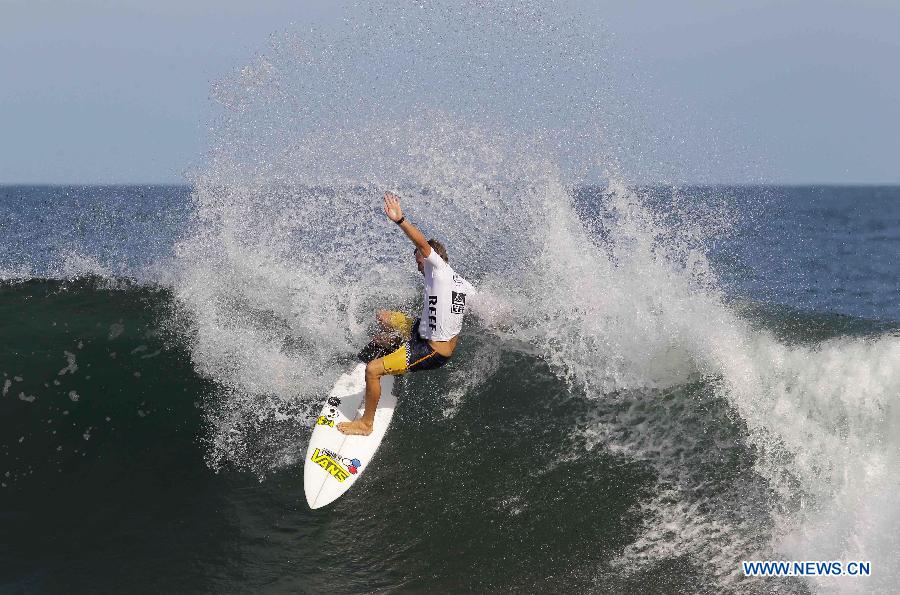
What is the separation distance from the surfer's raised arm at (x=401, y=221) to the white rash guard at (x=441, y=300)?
0.35 feet

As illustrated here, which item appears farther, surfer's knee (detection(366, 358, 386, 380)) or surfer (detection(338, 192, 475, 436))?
surfer's knee (detection(366, 358, 386, 380))

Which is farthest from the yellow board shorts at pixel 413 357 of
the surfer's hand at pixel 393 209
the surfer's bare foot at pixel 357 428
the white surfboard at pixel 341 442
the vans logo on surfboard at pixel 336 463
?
the surfer's hand at pixel 393 209

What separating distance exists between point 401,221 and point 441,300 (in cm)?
101

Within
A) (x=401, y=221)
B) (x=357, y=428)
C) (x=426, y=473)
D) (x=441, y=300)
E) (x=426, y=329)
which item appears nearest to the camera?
(x=401, y=221)

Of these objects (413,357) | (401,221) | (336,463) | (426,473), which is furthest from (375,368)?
(401,221)

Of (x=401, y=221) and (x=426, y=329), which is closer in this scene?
(x=401, y=221)

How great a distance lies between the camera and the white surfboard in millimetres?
7066

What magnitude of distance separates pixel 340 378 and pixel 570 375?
2771 millimetres

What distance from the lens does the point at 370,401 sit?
7477mm

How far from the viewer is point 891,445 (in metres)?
6.81

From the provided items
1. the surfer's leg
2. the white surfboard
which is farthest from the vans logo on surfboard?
the surfer's leg

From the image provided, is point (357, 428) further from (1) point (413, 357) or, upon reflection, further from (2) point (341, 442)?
(1) point (413, 357)

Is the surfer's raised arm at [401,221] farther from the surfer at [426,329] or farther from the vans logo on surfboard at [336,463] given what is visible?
the vans logo on surfboard at [336,463]

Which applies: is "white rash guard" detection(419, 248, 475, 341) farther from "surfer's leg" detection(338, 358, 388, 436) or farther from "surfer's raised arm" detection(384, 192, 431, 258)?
"surfer's leg" detection(338, 358, 388, 436)
